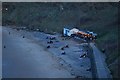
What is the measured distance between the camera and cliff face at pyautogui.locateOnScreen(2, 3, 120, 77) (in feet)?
154

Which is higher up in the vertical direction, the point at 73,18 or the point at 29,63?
the point at 73,18

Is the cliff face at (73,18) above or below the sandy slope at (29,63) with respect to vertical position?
above

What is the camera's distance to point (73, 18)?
263 ft

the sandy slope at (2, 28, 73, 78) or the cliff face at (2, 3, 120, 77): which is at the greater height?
the cliff face at (2, 3, 120, 77)

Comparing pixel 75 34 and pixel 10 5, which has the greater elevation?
pixel 10 5

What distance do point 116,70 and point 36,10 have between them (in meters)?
68.0

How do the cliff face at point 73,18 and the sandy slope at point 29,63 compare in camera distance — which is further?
Result: the cliff face at point 73,18

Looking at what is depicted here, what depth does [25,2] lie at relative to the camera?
112188 millimetres

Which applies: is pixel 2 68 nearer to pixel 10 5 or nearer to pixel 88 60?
pixel 88 60

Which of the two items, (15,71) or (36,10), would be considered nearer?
(15,71)

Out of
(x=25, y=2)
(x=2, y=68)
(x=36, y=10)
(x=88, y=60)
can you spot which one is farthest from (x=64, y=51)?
(x=25, y=2)

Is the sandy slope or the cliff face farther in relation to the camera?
the cliff face

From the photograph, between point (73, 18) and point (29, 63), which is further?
point (73, 18)

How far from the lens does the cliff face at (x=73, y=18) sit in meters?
46.9
